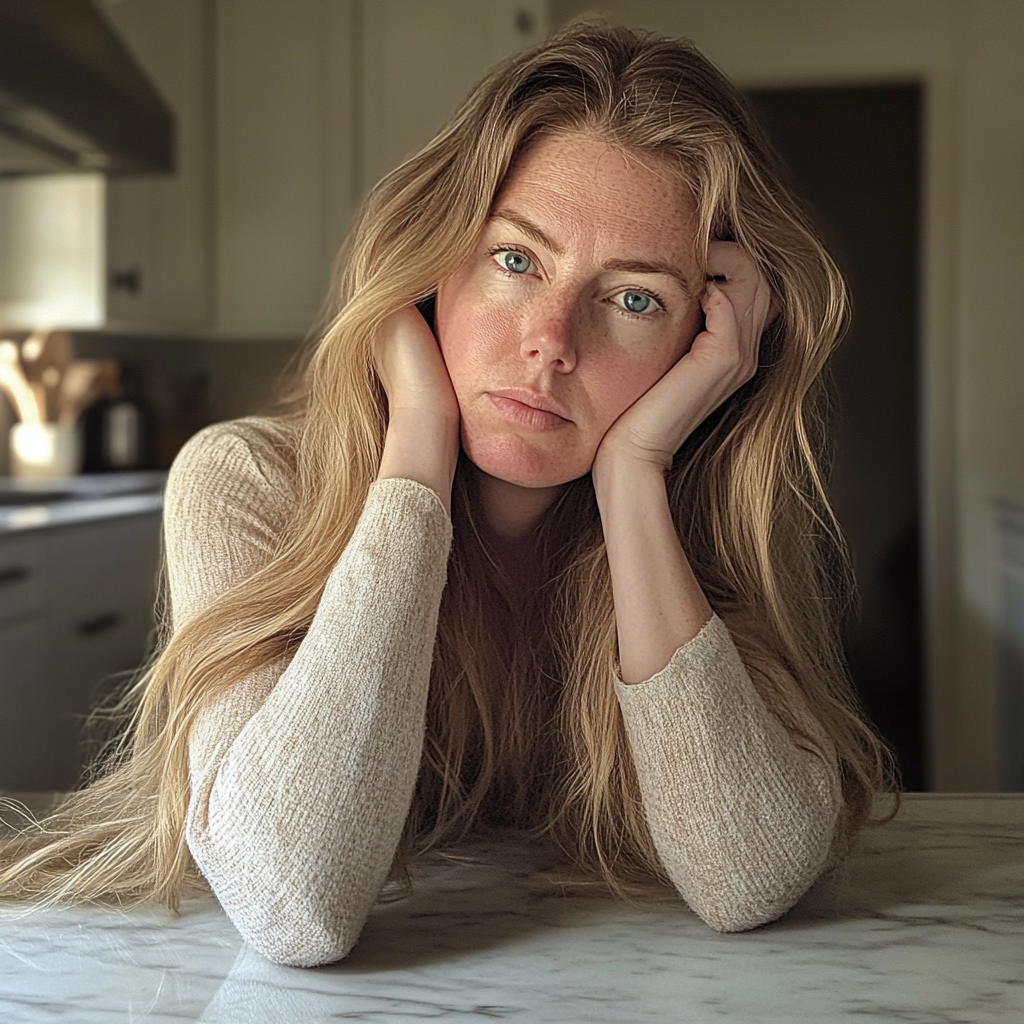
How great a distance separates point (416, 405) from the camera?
0.88 metres

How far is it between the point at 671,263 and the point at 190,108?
3536 mm

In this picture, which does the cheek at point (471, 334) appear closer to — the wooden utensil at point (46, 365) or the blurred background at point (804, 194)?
the blurred background at point (804, 194)

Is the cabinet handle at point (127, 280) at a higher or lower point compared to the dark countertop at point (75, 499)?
higher

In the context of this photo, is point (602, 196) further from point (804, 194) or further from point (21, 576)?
point (804, 194)

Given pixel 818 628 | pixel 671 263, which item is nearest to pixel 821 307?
pixel 671 263

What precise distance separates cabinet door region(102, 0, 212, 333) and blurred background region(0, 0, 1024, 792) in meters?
0.01

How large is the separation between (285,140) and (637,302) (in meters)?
3.54

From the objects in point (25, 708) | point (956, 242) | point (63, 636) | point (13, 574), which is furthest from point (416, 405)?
point (956, 242)

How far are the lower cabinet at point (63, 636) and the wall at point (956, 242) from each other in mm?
2441

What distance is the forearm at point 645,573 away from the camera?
816mm

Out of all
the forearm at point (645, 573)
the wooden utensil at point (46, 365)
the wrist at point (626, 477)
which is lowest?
the forearm at point (645, 573)

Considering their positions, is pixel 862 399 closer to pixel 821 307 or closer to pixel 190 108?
pixel 190 108

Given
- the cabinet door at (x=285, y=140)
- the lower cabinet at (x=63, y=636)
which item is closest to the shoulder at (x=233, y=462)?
the lower cabinet at (x=63, y=636)

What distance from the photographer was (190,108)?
404 cm
